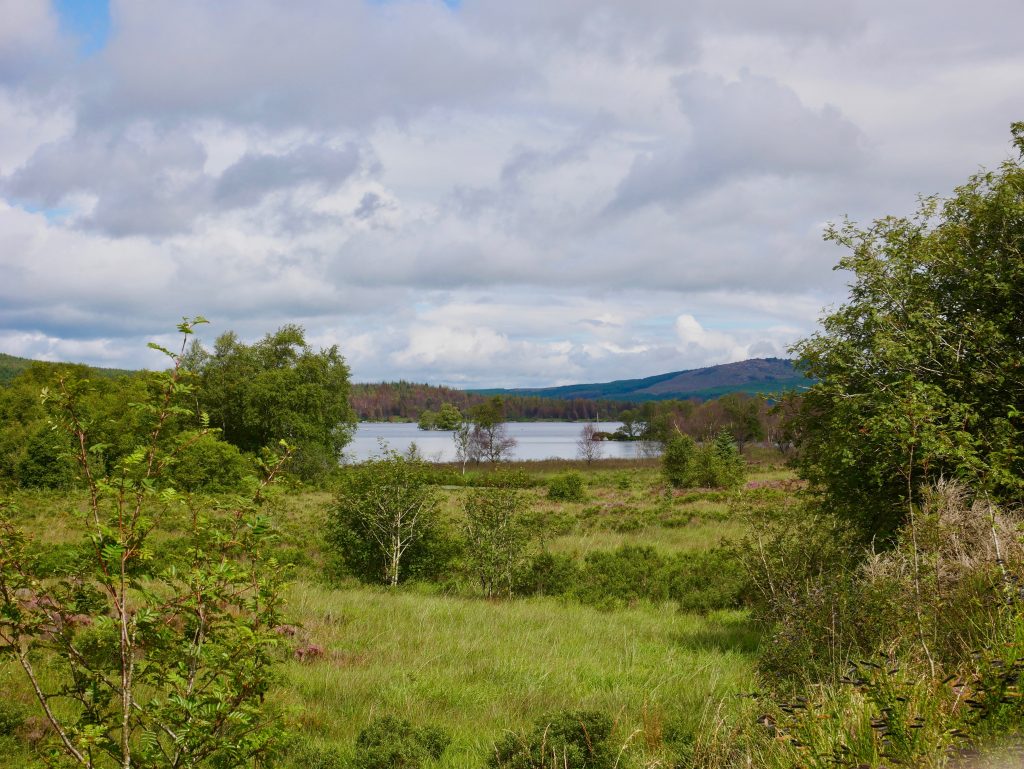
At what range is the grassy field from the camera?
6484 millimetres

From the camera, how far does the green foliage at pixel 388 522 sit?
17.8 meters

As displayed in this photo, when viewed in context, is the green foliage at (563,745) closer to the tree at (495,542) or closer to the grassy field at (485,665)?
the grassy field at (485,665)

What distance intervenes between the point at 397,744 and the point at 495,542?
11517mm

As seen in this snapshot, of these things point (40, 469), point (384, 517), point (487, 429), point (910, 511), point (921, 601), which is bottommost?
point (487, 429)

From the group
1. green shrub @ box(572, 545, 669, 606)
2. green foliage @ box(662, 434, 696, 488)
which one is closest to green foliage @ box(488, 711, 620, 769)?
green shrub @ box(572, 545, 669, 606)

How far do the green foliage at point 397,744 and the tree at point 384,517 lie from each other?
1137 cm

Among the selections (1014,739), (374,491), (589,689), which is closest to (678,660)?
(589,689)

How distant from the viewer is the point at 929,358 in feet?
36.5

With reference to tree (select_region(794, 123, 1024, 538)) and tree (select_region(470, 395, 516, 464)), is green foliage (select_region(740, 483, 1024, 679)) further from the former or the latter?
tree (select_region(470, 395, 516, 464))

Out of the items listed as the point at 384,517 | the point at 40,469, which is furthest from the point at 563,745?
the point at 40,469

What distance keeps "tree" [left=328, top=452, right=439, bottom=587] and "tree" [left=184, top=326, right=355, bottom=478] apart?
96.5 ft

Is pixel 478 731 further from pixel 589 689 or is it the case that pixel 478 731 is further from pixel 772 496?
pixel 772 496

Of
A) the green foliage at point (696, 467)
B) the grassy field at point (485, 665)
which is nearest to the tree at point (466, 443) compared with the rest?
the green foliage at point (696, 467)

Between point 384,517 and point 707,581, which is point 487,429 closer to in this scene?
point 384,517
